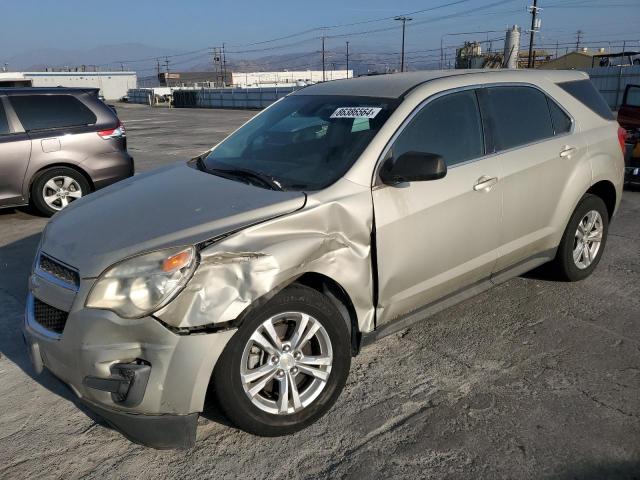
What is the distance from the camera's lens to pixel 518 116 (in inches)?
162

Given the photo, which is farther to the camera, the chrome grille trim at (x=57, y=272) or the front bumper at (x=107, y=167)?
the front bumper at (x=107, y=167)

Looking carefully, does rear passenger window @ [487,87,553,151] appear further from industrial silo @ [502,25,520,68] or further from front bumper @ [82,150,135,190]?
industrial silo @ [502,25,520,68]

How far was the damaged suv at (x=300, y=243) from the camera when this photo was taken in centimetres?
256

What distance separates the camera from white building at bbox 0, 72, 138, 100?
76688 mm

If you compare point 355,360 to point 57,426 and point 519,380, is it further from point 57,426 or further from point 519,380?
point 57,426

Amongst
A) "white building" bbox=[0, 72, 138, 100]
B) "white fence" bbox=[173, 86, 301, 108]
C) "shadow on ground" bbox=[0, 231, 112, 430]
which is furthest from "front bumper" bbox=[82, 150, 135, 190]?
"white building" bbox=[0, 72, 138, 100]

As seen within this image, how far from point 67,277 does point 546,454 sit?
2440mm

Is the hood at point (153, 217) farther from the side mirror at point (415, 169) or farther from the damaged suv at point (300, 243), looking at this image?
the side mirror at point (415, 169)

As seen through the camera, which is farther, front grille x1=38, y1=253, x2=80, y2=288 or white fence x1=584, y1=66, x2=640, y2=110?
white fence x1=584, y1=66, x2=640, y2=110

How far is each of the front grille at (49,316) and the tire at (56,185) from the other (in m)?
5.09

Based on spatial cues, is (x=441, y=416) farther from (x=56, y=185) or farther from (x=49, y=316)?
(x=56, y=185)

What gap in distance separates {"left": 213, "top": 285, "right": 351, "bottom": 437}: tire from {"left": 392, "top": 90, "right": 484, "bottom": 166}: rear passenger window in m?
1.11

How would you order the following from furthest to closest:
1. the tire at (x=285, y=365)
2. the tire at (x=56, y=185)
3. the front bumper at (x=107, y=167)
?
the front bumper at (x=107, y=167), the tire at (x=56, y=185), the tire at (x=285, y=365)

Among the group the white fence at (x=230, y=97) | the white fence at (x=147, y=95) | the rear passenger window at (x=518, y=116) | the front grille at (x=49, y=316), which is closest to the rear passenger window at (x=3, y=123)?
the front grille at (x=49, y=316)
